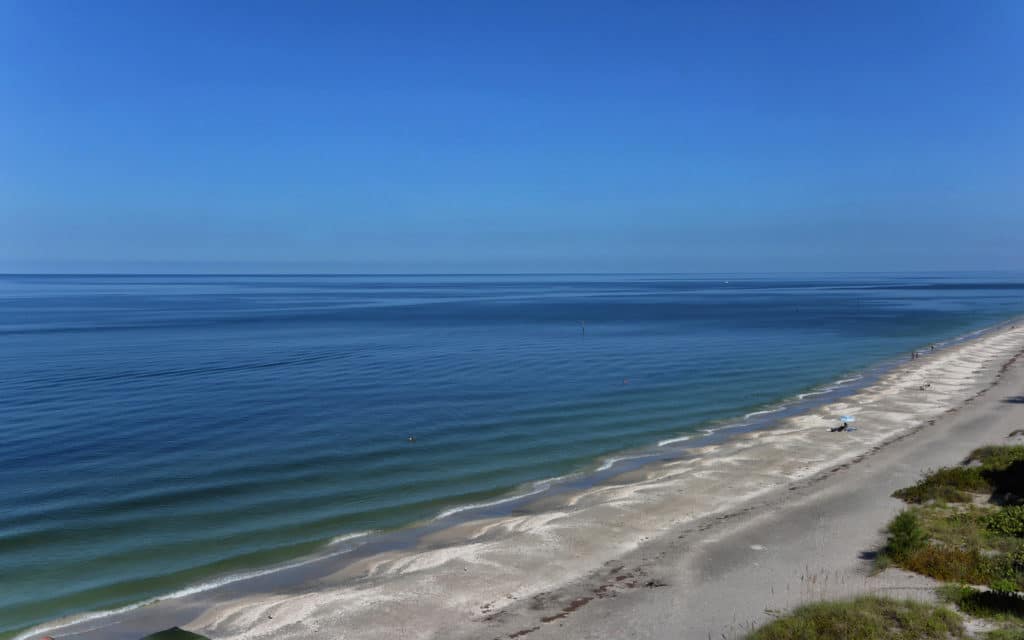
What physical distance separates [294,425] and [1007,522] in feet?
97.5

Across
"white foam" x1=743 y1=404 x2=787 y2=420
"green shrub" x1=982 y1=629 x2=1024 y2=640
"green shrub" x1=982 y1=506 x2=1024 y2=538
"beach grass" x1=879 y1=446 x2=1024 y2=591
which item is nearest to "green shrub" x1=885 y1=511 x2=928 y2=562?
"beach grass" x1=879 y1=446 x2=1024 y2=591

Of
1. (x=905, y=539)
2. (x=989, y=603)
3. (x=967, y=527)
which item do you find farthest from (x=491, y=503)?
(x=989, y=603)

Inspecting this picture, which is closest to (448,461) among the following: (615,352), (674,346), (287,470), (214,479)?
(287,470)

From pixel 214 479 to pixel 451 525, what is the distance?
10.6 m

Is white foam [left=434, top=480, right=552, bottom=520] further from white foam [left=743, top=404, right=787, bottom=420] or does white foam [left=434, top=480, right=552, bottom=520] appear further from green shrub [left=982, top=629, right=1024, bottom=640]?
white foam [left=743, top=404, right=787, bottom=420]

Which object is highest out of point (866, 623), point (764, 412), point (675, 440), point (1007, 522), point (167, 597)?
point (1007, 522)

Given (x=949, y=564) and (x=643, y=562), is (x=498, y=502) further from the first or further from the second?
(x=949, y=564)

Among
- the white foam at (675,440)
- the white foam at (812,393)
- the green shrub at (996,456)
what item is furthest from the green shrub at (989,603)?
the white foam at (812,393)

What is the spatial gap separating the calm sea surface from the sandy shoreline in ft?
10.9

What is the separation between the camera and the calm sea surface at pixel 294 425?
20641 mm

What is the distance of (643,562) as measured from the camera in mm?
18391

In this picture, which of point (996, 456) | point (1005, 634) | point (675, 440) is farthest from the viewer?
point (675, 440)

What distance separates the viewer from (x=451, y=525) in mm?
22172

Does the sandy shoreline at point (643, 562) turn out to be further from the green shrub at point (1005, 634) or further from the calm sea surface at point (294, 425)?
the calm sea surface at point (294, 425)
